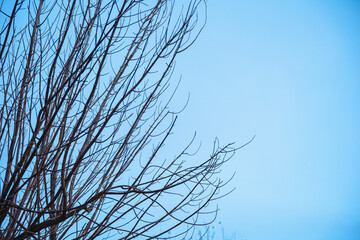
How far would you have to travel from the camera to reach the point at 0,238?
0.92m

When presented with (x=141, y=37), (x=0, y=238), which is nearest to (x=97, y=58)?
(x=141, y=37)

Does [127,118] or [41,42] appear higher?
[41,42]

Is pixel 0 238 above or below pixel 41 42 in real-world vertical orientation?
below

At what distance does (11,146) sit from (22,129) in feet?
0.28

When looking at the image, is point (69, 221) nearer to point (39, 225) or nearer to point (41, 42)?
point (39, 225)

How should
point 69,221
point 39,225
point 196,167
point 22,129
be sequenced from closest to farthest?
1. point 39,225
2. point 196,167
3. point 69,221
4. point 22,129

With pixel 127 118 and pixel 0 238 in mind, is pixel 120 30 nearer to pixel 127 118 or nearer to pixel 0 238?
pixel 127 118

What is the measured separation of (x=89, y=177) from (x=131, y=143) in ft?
0.80

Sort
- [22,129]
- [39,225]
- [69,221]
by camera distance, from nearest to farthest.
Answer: [39,225] < [69,221] < [22,129]

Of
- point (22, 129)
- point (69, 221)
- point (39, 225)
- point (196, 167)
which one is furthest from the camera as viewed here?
point (22, 129)

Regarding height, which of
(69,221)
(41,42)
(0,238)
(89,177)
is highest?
(41,42)

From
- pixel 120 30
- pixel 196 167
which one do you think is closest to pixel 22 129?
pixel 120 30

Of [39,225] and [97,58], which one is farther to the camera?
[97,58]

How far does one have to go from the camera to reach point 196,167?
0.96m
